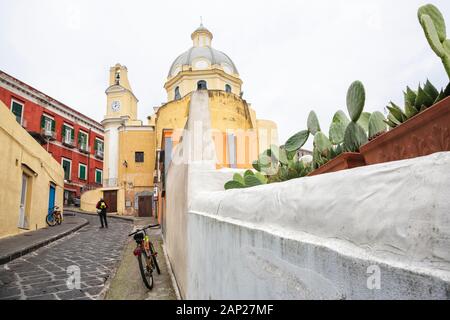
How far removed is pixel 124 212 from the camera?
2377 centimetres

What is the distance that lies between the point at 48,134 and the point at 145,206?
9864 mm

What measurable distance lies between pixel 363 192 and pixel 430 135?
49 centimetres

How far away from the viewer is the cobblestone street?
4.69m

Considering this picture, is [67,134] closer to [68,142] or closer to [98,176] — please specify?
[68,142]

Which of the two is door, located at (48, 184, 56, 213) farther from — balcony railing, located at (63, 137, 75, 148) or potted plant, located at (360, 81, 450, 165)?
potted plant, located at (360, 81, 450, 165)

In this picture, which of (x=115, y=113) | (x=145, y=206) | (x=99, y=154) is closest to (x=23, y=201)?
(x=145, y=206)

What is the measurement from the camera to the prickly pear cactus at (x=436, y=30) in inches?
56.0

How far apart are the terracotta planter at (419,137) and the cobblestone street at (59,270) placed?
4595 millimetres

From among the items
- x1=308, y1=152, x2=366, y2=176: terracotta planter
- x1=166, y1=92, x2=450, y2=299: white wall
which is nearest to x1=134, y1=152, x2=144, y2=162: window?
x1=166, y1=92, x2=450, y2=299: white wall

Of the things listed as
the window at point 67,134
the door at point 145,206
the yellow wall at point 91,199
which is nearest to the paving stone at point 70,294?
the door at point 145,206

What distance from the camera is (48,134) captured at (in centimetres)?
2470

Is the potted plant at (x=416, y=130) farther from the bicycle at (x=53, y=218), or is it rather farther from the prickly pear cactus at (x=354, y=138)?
the bicycle at (x=53, y=218)
